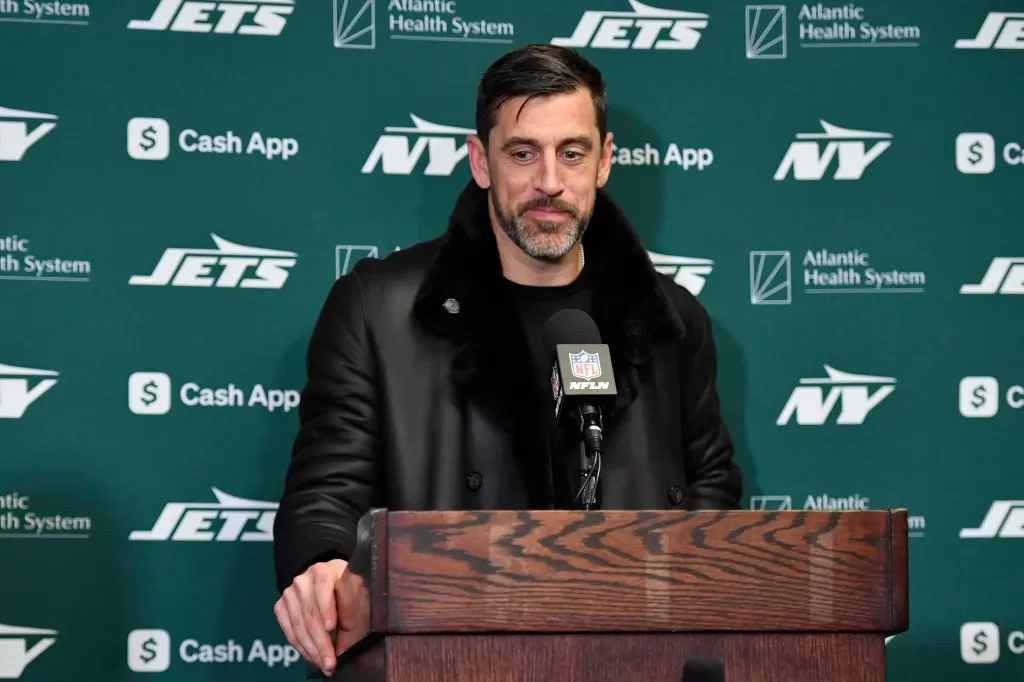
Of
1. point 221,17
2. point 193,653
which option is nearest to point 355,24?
point 221,17

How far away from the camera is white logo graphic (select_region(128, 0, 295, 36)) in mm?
3312

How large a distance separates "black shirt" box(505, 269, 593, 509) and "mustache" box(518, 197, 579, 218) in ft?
0.57

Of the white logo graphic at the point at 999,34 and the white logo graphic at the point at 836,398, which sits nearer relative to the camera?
the white logo graphic at the point at 836,398

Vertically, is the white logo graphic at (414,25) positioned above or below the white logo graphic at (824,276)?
above

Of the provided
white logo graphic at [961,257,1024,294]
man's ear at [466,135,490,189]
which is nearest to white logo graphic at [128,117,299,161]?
man's ear at [466,135,490,189]

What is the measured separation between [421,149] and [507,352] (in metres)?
0.96

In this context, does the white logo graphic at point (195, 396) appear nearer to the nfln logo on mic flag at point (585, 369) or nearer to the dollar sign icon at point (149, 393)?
the dollar sign icon at point (149, 393)

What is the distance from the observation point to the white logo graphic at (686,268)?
343 cm

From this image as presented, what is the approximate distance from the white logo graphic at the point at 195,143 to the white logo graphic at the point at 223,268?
0.74 feet

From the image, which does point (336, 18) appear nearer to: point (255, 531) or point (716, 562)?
point (255, 531)

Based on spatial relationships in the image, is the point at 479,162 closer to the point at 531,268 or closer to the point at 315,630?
the point at 531,268

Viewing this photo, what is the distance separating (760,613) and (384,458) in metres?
1.24

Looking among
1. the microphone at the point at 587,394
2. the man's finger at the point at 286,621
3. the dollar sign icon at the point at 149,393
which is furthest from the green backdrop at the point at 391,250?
the microphone at the point at 587,394

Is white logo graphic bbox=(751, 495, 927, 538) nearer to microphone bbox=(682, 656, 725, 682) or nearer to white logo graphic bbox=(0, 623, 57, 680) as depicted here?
white logo graphic bbox=(0, 623, 57, 680)
